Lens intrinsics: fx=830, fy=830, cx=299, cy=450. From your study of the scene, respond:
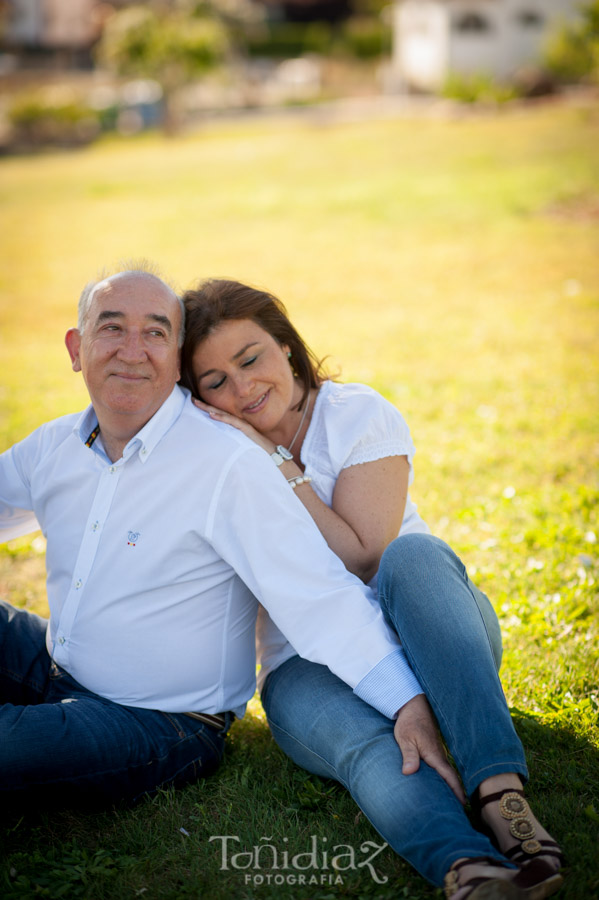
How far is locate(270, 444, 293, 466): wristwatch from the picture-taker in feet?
10.8

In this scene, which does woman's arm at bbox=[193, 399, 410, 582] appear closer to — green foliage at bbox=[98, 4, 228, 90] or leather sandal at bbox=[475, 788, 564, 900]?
leather sandal at bbox=[475, 788, 564, 900]

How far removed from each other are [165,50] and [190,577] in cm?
4088

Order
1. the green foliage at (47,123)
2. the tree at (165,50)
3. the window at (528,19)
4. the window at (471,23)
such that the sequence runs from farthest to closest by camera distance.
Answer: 1. the window at (471,23)
2. the window at (528,19)
3. the tree at (165,50)
4. the green foliage at (47,123)

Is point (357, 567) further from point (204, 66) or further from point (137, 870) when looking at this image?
point (204, 66)

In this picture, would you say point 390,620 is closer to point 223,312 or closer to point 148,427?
point 148,427

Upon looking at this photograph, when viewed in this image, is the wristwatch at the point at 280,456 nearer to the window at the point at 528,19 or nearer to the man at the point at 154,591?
the man at the point at 154,591

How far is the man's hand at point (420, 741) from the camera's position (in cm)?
260

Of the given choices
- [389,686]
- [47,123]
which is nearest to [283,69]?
[47,123]

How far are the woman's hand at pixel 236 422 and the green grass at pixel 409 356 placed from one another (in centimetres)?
127

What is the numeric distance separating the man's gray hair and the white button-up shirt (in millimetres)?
365

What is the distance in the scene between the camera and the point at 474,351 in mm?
9242

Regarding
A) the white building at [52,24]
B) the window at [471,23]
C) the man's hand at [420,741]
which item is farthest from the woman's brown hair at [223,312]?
the white building at [52,24]

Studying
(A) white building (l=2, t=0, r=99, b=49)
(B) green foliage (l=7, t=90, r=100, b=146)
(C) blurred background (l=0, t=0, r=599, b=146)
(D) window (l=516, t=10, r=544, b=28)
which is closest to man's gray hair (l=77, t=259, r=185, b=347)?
(C) blurred background (l=0, t=0, r=599, b=146)

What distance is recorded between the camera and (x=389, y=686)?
9.09ft
